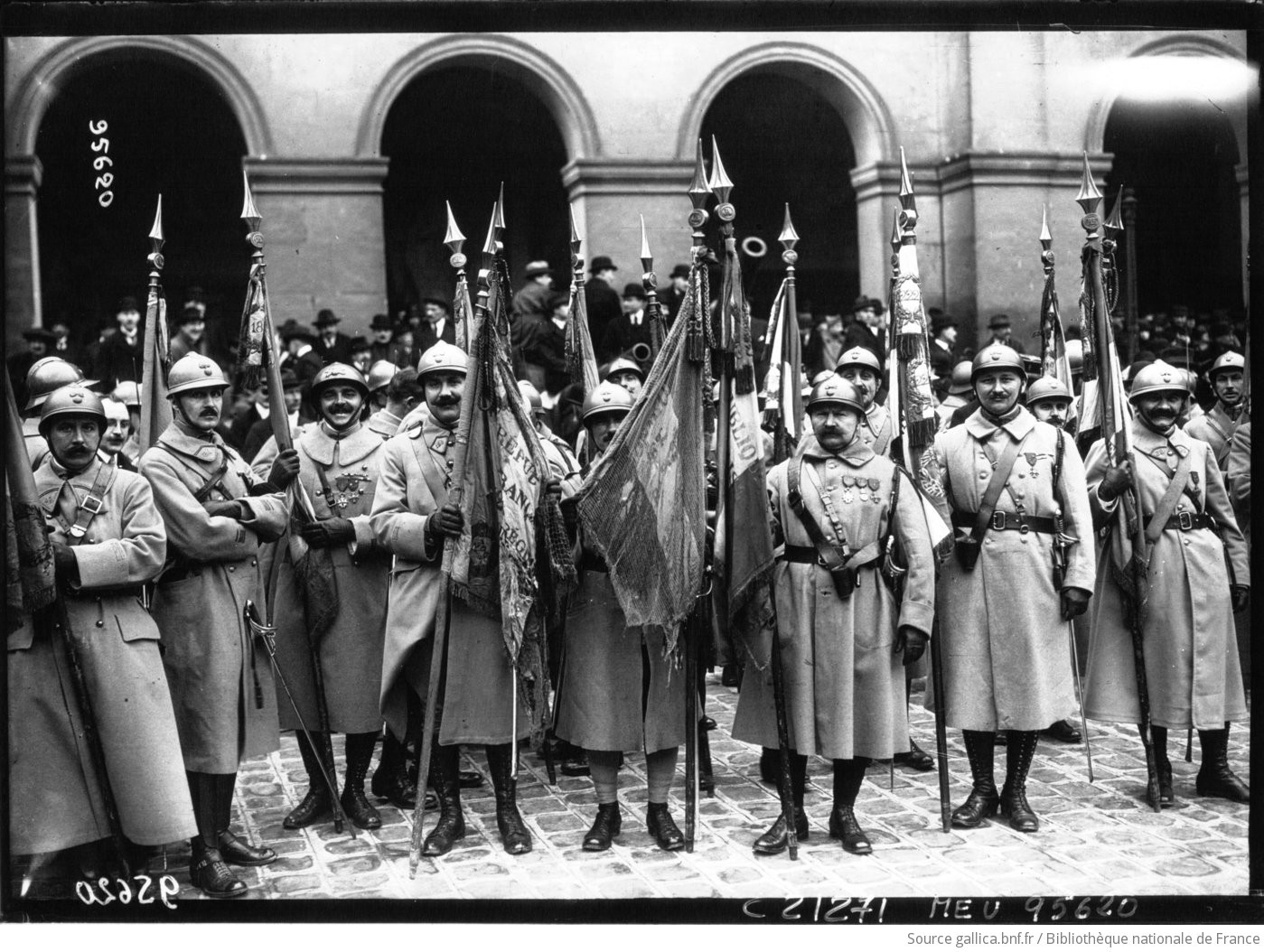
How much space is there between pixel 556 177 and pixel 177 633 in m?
13.9

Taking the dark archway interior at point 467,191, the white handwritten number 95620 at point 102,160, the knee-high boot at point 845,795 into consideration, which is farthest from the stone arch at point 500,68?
the knee-high boot at point 845,795

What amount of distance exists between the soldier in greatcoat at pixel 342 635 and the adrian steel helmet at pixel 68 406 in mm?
1462

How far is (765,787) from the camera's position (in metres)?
7.25

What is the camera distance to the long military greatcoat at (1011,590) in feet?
21.6

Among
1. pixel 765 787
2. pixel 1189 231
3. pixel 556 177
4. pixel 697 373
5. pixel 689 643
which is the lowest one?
pixel 765 787

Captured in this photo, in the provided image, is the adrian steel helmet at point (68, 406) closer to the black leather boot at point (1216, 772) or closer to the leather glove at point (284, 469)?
the leather glove at point (284, 469)

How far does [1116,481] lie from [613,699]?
10.3 ft

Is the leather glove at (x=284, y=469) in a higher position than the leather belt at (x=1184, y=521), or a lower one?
higher

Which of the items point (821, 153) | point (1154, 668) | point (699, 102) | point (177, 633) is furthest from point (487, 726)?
point (821, 153)

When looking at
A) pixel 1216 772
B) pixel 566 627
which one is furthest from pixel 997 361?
pixel 566 627

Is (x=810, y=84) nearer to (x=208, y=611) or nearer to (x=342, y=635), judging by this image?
(x=342, y=635)

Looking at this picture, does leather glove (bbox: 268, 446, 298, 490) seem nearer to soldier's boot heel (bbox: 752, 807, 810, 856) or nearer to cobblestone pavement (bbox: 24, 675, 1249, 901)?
cobblestone pavement (bbox: 24, 675, 1249, 901)

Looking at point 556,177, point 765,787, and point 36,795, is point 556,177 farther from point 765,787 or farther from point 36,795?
point 36,795

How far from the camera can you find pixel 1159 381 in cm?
719
